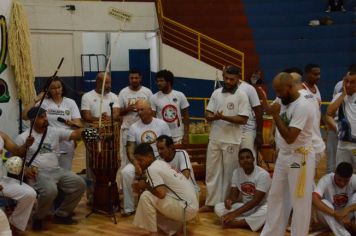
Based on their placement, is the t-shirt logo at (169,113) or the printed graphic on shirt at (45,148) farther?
the t-shirt logo at (169,113)

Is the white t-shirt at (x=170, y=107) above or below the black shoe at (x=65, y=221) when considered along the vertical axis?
above

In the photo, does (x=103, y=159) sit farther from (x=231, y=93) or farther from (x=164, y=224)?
(x=231, y=93)

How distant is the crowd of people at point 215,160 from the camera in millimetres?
4305

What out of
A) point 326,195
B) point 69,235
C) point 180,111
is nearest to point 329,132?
point 326,195

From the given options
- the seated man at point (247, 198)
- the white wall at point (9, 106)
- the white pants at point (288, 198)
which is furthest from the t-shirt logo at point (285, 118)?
the white wall at point (9, 106)

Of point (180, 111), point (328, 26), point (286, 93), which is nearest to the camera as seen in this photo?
point (286, 93)

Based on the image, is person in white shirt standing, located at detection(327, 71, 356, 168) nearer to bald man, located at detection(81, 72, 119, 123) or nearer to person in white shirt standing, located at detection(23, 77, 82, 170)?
bald man, located at detection(81, 72, 119, 123)

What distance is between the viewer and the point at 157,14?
514 inches

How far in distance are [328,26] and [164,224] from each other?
9309 mm

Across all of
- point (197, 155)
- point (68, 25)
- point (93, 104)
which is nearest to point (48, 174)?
point (93, 104)

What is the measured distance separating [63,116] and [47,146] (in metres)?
0.49

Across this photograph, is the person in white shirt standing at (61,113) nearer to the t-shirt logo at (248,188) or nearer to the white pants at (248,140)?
the white pants at (248,140)

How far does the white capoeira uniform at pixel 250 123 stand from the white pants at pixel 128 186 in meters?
1.28

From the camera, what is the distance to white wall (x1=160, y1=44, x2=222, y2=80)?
12234 millimetres
